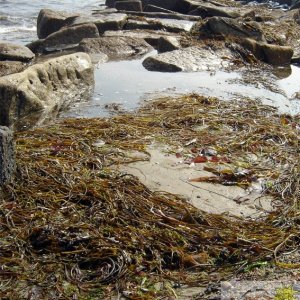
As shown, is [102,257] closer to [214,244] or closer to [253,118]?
[214,244]

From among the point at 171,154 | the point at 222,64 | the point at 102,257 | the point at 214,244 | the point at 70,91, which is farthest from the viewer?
the point at 222,64

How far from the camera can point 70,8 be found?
1983 centimetres

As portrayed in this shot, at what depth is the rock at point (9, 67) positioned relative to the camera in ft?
26.7

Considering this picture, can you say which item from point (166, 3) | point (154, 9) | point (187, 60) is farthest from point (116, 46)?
point (166, 3)

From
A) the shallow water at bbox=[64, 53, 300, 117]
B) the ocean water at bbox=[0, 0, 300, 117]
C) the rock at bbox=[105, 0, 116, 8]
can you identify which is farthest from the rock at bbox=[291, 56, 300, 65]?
the rock at bbox=[105, 0, 116, 8]

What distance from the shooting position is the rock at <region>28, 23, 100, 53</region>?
10.7m

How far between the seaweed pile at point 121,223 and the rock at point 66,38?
531 cm

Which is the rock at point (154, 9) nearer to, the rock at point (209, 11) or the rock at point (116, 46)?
the rock at point (209, 11)

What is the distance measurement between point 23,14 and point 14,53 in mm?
8746

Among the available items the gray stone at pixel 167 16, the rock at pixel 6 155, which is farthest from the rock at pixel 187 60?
the rock at pixel 6 155

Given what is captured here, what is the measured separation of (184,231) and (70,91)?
165 inches

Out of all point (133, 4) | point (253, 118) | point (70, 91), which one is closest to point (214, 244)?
point (253, 118)

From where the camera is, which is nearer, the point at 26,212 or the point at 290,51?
the point at 26,212

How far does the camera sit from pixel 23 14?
17.5 meters
